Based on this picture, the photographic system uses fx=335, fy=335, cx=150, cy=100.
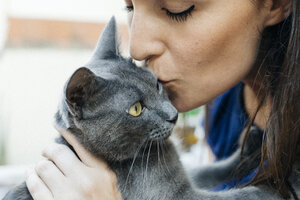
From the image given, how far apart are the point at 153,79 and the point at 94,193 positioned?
1.32 feet

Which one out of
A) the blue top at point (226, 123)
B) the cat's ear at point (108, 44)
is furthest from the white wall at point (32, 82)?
the blue top at point (226, 123)

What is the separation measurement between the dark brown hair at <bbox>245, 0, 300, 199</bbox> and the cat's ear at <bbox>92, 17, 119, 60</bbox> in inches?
20.3

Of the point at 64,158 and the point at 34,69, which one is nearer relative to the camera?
the point at 64,158

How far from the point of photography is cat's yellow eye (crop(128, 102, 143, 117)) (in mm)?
1015

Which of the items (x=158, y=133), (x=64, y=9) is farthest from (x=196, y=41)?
(x=64, y=9)

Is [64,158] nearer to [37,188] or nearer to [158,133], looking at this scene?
[37,188]

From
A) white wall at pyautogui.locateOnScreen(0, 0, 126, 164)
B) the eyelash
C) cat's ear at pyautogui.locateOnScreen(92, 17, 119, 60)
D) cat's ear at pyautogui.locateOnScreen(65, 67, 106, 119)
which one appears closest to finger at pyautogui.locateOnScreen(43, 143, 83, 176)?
cat's ear at pyautogui.locateOnScreen(65, 67, 106, 119)

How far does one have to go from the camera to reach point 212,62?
1046 millimetres

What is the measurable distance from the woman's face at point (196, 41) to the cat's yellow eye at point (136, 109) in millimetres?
132

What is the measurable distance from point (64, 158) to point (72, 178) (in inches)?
2.9

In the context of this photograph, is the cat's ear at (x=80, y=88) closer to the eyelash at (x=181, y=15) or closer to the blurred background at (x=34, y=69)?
the eyelash at (x=181, y=15)

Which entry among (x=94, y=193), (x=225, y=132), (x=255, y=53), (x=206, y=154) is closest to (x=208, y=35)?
(x=255, y=53)

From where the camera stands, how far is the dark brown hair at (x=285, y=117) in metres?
0.95

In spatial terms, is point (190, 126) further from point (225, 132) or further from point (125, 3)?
point (125, 3)
